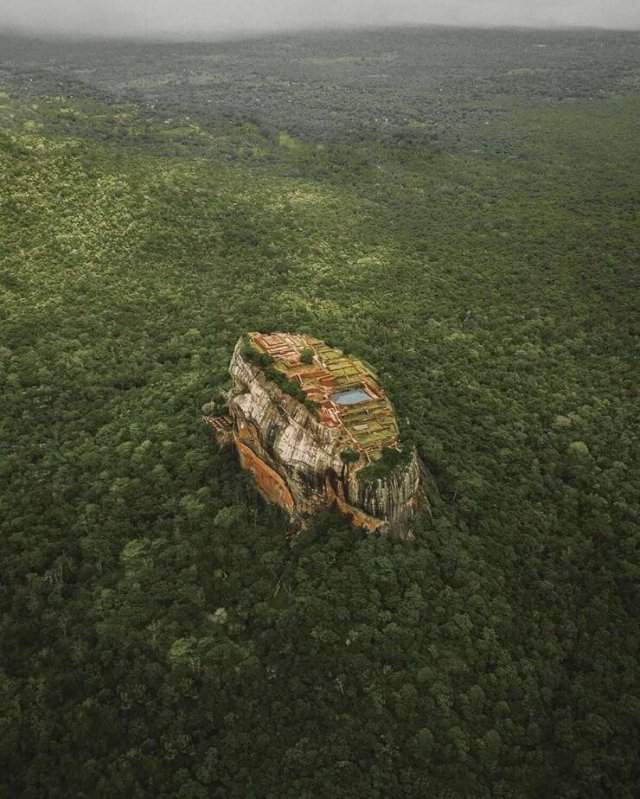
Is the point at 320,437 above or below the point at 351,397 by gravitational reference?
below

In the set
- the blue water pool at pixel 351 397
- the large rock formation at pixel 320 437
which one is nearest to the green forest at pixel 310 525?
the large rock formation at pixel 320 437

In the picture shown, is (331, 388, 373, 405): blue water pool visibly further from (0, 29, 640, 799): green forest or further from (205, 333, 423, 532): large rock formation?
(0, 29, 640, 799): green forest

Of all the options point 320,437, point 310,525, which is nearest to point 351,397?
point 320,437

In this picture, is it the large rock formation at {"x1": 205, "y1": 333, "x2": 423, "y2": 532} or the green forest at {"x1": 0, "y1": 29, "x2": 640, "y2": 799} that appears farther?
the large rock formation at {"x1": 205, "y1": 333, "x2": 423, "y2": 532}

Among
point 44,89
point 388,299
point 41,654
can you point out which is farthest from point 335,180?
point 41,654

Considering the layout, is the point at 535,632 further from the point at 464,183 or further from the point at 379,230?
the point at 464,183

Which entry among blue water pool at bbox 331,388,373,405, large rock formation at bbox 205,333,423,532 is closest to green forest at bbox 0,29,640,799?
large rock formation at bbox 205,333,423,532

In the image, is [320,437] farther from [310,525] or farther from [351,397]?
[310,525]
